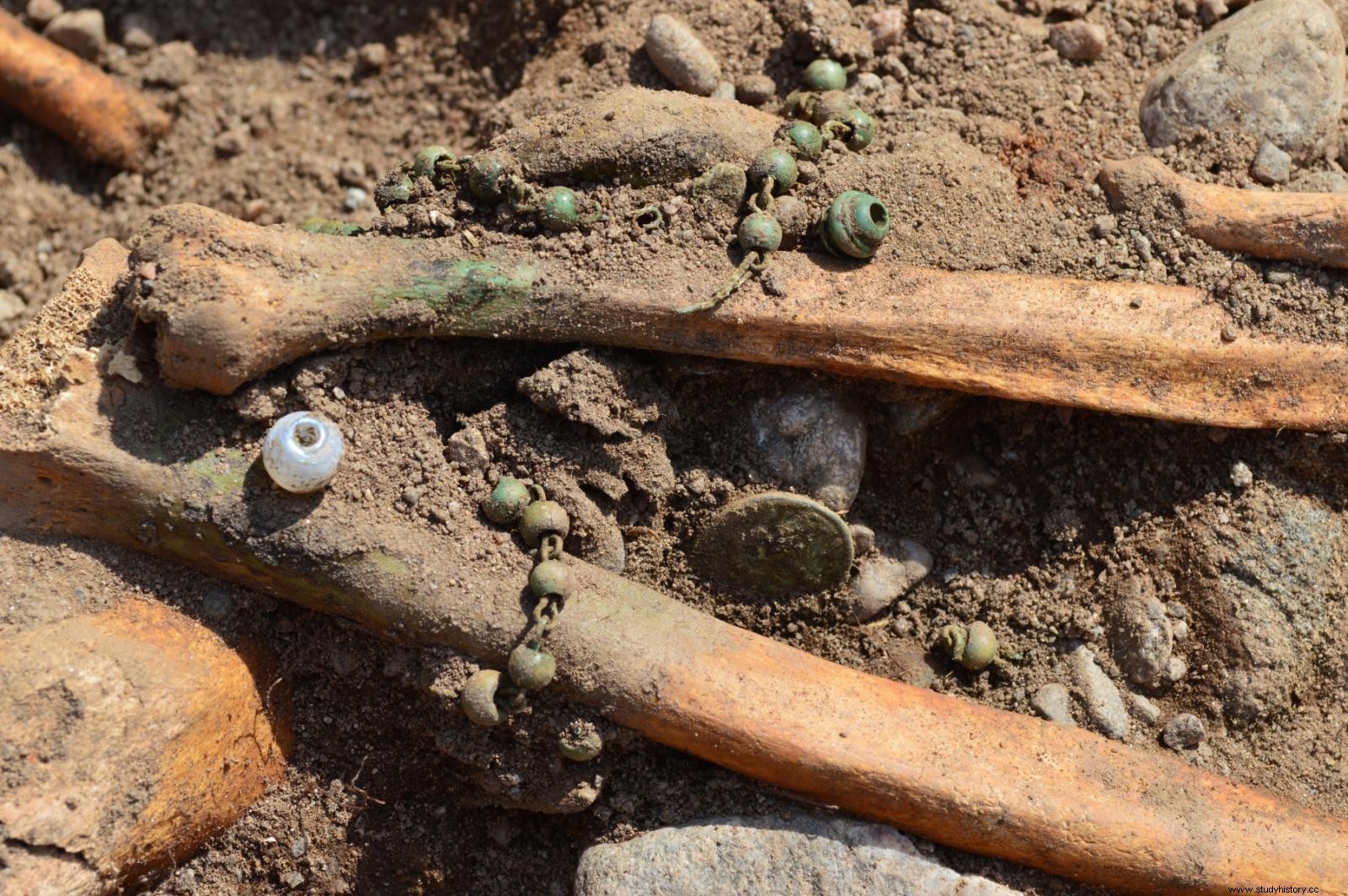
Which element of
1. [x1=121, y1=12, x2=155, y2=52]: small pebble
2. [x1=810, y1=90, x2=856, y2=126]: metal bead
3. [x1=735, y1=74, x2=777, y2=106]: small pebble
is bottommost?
[x1=121, y1=12, x2=155, y2=52]: small pebble

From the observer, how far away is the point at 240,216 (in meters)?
4.43

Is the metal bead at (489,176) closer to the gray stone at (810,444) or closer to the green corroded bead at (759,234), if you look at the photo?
the green corroded bead at (759,234)

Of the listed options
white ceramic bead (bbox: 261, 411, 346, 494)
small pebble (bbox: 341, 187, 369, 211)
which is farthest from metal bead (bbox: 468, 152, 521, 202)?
small pebble (bbox: 341, 187, 369, 211)

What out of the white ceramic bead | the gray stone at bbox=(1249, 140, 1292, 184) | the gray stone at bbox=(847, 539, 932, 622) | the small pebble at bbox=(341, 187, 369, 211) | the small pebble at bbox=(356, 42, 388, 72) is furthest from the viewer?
the small pebble at bbox=(356, 42, 388, 72)

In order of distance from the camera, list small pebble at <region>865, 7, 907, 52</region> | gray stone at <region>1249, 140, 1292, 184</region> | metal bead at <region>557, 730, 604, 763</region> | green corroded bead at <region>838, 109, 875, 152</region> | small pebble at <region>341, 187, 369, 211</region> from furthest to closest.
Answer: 1. small pebble at <region>341, 187, 369, 211</region>
2. small pebble at <region>865, 7, 907, 52</region>
3. gray stone at <region>1249, 140, 1292, 184</region>
4. green corroded bead at <region>838, 109, 875, 152</region>
5. metal bead at <region>557, 730, 604, 763</region>

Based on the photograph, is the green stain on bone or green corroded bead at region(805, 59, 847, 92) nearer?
the green stain on bone

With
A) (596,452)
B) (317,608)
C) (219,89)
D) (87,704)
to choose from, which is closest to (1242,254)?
(596,452)

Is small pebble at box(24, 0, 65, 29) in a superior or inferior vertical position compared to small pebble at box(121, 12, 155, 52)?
superior

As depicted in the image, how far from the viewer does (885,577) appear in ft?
10.9

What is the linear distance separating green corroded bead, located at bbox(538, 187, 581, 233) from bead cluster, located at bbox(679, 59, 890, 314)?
43 cm

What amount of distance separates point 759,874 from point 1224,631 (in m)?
1.52

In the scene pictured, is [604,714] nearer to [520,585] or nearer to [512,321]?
[520,585]

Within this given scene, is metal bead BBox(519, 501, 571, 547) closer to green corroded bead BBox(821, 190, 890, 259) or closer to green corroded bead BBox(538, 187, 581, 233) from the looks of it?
green corroded bead BBox(538, 187, 581, 233)

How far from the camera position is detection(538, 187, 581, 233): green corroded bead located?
3086 millimetres
